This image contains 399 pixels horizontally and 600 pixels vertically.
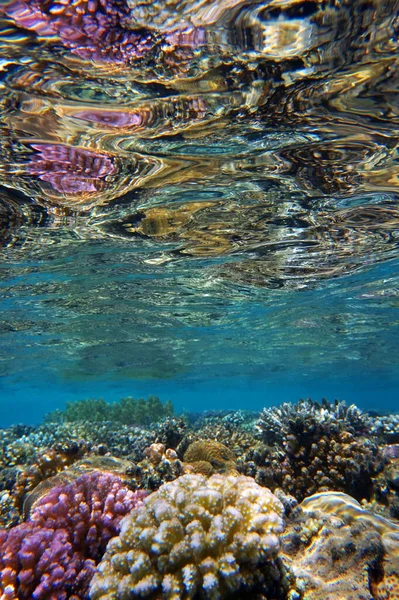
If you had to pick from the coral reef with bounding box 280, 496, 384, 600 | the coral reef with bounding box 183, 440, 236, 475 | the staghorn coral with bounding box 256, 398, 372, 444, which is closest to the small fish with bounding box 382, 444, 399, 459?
the staghorn coral with bounding box 256, 398, 372, 444

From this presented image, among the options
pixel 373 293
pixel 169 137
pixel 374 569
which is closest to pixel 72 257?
pixel 169 137

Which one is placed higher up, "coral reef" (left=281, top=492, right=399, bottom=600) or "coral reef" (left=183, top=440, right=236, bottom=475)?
"coral reef" (left=281, top=492, right=399, bottom=600)

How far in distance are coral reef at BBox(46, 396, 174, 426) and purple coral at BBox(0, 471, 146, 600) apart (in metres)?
19.0

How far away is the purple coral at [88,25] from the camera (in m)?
4.81

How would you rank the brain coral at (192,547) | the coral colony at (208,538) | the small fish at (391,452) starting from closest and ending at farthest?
the brain coral at (192,547) → the coral colony at (208,538) → the small fish at (391,452)

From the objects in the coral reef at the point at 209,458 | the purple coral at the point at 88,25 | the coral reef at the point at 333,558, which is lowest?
the coral reef at the point at 209,458

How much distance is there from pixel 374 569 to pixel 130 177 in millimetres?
8881

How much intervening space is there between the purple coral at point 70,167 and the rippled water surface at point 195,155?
0.05 meters

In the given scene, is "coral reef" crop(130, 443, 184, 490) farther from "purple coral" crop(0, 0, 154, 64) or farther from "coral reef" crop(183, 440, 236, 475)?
"purple coral" crop(0, 0, 154, 64)

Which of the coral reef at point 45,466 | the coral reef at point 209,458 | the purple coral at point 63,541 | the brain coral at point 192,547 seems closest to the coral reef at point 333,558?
the brain coral at point 192,547

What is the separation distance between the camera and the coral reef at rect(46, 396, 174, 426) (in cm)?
2392

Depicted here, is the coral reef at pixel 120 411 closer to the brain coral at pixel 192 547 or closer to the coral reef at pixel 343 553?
the coral reef at pixel 343 553

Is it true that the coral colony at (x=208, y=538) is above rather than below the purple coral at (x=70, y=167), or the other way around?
below

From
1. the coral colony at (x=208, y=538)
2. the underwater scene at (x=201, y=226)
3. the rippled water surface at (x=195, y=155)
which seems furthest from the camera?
the rippled water surface at (x=195, y=155)
